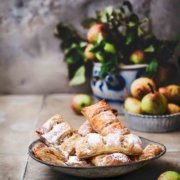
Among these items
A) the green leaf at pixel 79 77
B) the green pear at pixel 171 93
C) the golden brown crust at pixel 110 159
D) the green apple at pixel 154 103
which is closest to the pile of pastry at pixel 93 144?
the golden brown crust at pixel 110 159

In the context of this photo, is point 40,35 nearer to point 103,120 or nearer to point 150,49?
point 150,49

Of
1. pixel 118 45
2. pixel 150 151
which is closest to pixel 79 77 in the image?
pixel 118 45

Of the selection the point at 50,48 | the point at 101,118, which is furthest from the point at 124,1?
the point at 101,118

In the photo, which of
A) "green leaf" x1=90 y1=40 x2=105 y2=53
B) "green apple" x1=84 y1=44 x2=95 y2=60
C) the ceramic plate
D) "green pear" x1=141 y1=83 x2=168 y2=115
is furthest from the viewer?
"green apple" x1=84 y1=44 x2=95 y2=60

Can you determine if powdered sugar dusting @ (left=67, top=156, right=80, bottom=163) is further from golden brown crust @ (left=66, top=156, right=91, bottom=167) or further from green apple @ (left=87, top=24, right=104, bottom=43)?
green apple @ (left=87, top=24, right=104, bottom=43)

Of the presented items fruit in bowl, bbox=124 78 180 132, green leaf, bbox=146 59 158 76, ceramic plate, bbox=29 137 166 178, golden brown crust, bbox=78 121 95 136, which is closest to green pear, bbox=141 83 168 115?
fruit in bowl, bbox=124 78 180 132

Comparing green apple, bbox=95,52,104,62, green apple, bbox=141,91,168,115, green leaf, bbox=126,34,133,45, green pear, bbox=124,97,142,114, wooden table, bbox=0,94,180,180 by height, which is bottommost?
wooden table, bbox=0,94,180,180

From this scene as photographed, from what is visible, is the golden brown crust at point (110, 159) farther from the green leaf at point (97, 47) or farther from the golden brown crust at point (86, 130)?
the green leaf at point (97, 47)
